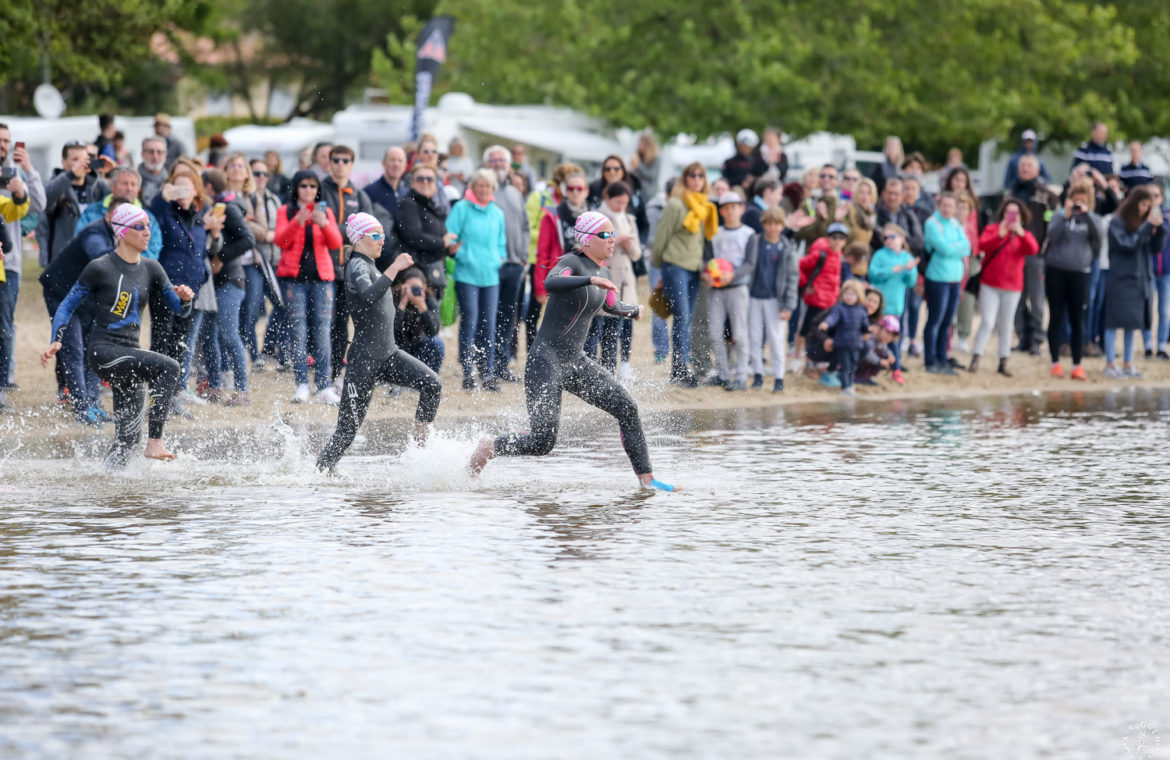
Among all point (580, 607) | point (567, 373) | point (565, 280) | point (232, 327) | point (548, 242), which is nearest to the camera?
point (580, 607)

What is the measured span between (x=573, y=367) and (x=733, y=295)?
5773mm

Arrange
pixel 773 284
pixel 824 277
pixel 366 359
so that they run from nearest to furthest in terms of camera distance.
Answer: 1. pixel 366 359
2. pixel 773 284
3. pixel 824 277

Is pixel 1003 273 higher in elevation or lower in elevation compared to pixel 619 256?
lower

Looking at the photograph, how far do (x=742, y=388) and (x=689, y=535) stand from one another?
7427 mm

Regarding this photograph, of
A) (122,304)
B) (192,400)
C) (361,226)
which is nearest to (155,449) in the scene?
(122,304)

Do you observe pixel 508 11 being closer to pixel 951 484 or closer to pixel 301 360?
Result: pixel 301 360

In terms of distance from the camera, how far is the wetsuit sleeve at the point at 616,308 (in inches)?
438

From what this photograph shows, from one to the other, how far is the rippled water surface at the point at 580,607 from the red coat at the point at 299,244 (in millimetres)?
2425

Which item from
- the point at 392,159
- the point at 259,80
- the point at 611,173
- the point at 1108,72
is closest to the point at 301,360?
the point at 392,159

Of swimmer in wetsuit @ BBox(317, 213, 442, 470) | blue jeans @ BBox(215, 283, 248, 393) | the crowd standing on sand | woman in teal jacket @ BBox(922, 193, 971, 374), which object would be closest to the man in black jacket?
the crowd standing on sand

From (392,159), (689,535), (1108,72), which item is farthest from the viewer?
(1108,72)

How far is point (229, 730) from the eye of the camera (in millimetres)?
6051

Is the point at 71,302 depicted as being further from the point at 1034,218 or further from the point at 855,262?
the point at 1034,218

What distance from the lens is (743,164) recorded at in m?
21.7
